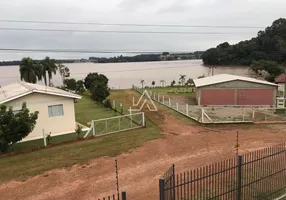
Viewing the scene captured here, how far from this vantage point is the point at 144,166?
38.3 ft

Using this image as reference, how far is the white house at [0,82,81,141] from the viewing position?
17.0 meters

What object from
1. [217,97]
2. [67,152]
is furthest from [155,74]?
[67,152]

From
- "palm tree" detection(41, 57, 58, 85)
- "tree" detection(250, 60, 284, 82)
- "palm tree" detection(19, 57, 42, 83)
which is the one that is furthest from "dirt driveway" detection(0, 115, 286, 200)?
"tree" detection(250, 60, 284, 82)

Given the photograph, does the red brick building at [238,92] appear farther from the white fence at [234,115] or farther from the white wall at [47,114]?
the white wall at [47,114]

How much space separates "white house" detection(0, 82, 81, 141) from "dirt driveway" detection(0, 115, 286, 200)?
6742mm

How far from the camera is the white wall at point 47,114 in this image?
17234 mm

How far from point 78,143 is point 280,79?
3088cm

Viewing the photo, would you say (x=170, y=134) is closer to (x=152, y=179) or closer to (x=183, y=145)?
(x=183, y=145)

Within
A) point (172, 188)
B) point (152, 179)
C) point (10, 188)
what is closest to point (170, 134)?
point (152, 179)

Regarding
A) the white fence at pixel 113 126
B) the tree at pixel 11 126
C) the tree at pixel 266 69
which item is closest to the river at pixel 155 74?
the tree at pixel 266 69

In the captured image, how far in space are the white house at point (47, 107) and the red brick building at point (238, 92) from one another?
14697 millimetres

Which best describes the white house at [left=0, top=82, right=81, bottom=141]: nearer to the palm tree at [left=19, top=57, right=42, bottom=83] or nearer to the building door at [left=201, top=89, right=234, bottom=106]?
the building door at [left=201, top=89, right=234, bottom=106]

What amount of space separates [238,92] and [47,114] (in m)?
19.0

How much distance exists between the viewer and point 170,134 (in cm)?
1714
